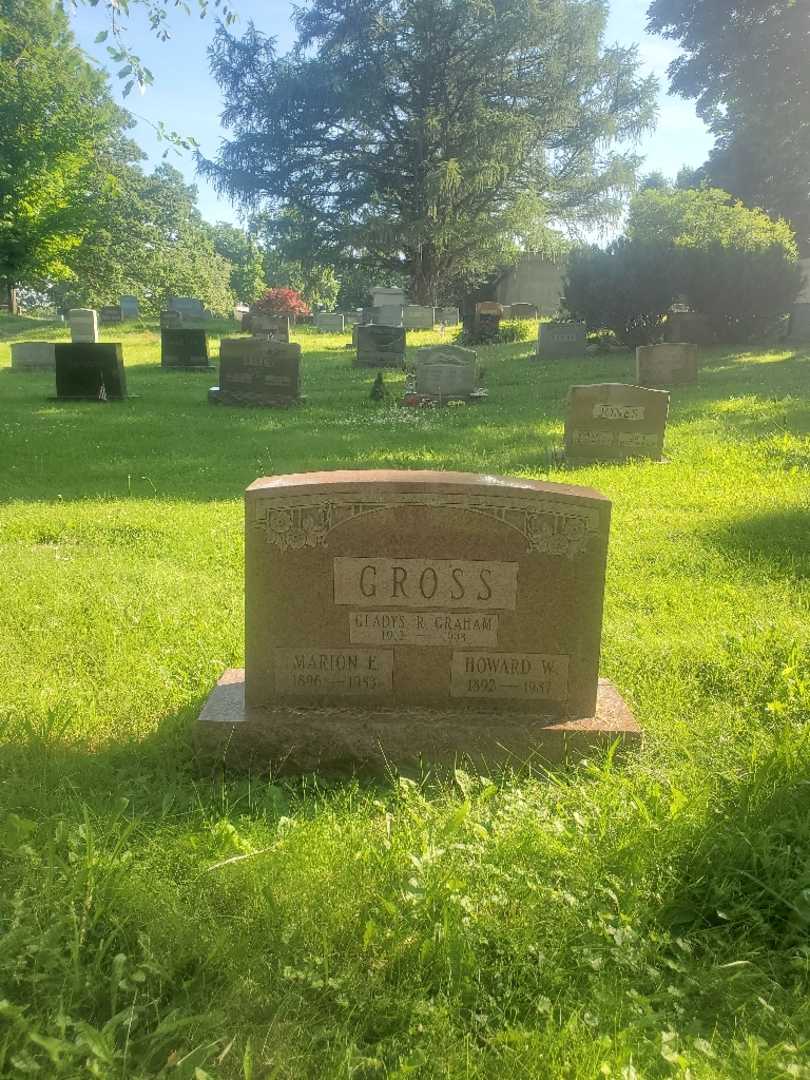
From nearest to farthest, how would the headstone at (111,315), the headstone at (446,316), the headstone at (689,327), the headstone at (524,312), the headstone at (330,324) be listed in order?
the headstone at (689,327) < the headstone at (524,312) < the headstone at (446,316) < the headstone at (330,324) < the headstone at (111,315)

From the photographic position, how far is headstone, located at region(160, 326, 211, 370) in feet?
73.3

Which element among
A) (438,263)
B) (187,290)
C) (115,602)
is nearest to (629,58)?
(438,263)

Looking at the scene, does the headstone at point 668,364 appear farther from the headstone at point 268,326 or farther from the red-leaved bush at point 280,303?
the red-leaved bush at point 280,303

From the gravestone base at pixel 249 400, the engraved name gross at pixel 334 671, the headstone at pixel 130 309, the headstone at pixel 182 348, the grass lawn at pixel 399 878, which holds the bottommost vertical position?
the grass lawn at pixel 399 878

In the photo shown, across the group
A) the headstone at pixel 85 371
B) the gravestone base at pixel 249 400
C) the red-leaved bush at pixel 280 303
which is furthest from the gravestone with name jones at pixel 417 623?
the red-leaved bush at pixel 280 303

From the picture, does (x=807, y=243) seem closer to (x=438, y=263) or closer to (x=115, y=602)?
(x=438, y=263)

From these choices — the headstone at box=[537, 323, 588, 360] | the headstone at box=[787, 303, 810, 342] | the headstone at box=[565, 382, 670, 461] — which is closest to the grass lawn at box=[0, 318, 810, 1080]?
the headstone at box=[565, 382, 670, 461]

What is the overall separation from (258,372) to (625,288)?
39.1 feet

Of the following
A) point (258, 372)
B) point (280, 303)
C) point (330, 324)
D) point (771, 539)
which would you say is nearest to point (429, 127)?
point (330, 324)

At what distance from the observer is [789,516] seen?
276 inches

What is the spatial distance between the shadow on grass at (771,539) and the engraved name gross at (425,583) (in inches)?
122

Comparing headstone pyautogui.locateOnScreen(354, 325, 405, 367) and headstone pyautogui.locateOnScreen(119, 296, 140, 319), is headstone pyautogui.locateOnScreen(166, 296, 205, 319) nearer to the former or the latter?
headstone pyautogui.locateOnScreen(119, 296, 140, 319)

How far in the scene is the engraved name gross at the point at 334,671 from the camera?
3.62 m

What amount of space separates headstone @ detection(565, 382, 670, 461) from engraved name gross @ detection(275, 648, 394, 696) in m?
7.23
